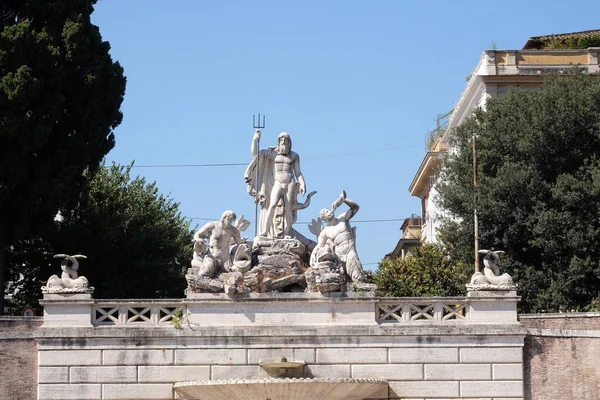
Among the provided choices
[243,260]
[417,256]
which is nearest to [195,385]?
[243,260]

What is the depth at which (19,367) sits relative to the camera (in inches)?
1531

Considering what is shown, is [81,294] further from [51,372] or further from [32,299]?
[32,299]

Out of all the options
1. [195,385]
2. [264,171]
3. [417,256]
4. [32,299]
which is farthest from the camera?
[417,256]

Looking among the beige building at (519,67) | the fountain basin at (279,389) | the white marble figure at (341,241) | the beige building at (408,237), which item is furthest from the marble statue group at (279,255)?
the beige building at (408,237)

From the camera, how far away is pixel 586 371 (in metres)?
39.2

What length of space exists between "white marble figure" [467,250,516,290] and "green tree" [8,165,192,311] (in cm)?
1307

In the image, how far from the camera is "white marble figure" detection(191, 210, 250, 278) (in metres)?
39.3

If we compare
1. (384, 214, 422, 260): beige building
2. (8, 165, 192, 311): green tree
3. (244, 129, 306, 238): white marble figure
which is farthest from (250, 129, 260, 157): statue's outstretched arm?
(384, 214, 422, 260): beige building

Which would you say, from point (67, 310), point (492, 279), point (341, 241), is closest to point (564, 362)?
point (492, 279)

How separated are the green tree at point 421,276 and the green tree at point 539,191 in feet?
3.12

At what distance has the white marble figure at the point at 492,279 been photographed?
39156mm

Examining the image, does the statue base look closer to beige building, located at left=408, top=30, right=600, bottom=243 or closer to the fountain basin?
the fountain basin

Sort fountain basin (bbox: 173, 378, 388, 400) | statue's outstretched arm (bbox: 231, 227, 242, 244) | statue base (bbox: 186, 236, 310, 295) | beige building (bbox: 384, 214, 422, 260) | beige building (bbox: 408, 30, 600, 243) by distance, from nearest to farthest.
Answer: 1. fountain basin (bbox: 173, 378, 388, 400)
2. statue base (bbox: 186, 236, 310, 295)
3. statue's outstretched arm (bbox: 231, 227, 242, 244)
4. beige building (bbox: 408, 30, 600, 243)
5. beige building (bbox: 384, 214, 422, 260)

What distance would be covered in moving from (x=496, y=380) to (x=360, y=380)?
11.4ft
